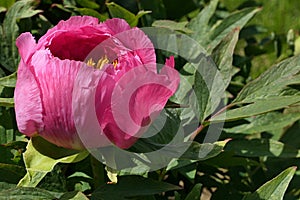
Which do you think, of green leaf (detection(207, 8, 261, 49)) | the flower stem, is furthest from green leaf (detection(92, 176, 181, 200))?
green leaf (detection(207, 8, 261, 49))

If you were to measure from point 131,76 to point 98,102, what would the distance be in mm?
48

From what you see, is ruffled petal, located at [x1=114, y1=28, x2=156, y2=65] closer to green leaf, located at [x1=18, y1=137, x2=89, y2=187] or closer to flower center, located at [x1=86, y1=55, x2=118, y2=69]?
flower center, located at [x1=86, y1=55, x2=118, y2=69]

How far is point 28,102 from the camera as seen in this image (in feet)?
2.43

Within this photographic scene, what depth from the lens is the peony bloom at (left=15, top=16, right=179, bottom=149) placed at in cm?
72

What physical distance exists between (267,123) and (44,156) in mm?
477

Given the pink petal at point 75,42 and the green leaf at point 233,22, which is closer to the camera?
the pink petal at point 75,42

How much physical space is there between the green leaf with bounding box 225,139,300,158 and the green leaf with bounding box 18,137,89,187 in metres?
0.32

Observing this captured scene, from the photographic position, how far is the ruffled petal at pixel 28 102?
2.41 ft

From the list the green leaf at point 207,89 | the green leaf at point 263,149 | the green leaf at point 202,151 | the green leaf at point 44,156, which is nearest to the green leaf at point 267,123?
the green leaf at point 263,149

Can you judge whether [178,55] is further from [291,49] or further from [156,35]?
[291,49]

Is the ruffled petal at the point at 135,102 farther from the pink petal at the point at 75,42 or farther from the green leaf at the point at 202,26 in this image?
the green leaf at the point at 202,26

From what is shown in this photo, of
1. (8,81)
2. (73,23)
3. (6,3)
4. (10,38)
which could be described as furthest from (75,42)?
(6,3)

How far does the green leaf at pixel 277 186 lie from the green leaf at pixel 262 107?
0.08 m

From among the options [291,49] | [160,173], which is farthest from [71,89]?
[291,49]
